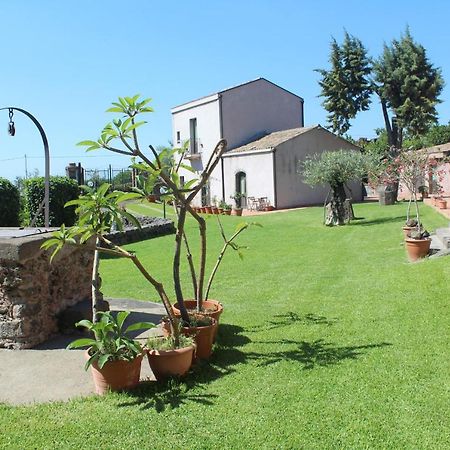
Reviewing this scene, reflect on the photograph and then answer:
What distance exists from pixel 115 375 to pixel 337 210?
15.0m

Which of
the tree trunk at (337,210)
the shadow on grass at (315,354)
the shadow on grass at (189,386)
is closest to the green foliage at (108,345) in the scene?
the shadow on grass at (189,386)

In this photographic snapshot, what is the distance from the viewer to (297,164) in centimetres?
2783

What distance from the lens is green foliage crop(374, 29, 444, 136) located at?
31031mm

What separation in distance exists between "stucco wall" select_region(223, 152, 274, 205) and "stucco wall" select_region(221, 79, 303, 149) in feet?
5.67

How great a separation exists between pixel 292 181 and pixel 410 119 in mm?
9723

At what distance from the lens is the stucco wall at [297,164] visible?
1073 inches

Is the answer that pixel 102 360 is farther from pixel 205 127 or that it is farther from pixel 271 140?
pixel 205 127

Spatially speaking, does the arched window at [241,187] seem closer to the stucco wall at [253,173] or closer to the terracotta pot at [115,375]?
the stucco wall at [253,173]

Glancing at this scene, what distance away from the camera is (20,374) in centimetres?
467

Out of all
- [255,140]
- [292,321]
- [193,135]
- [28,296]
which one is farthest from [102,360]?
[193,135]

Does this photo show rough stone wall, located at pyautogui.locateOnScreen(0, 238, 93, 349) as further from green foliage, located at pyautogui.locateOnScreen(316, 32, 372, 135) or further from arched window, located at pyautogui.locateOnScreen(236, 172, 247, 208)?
green foliage, located at pyautogui.locateOnScreen(316, 32, 372, 135)

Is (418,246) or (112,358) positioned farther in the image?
(418,246)

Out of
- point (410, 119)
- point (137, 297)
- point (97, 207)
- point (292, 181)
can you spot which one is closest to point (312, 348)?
point (97, 207)

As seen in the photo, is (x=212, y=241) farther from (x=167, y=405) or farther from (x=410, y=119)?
(x=410, y=119)
